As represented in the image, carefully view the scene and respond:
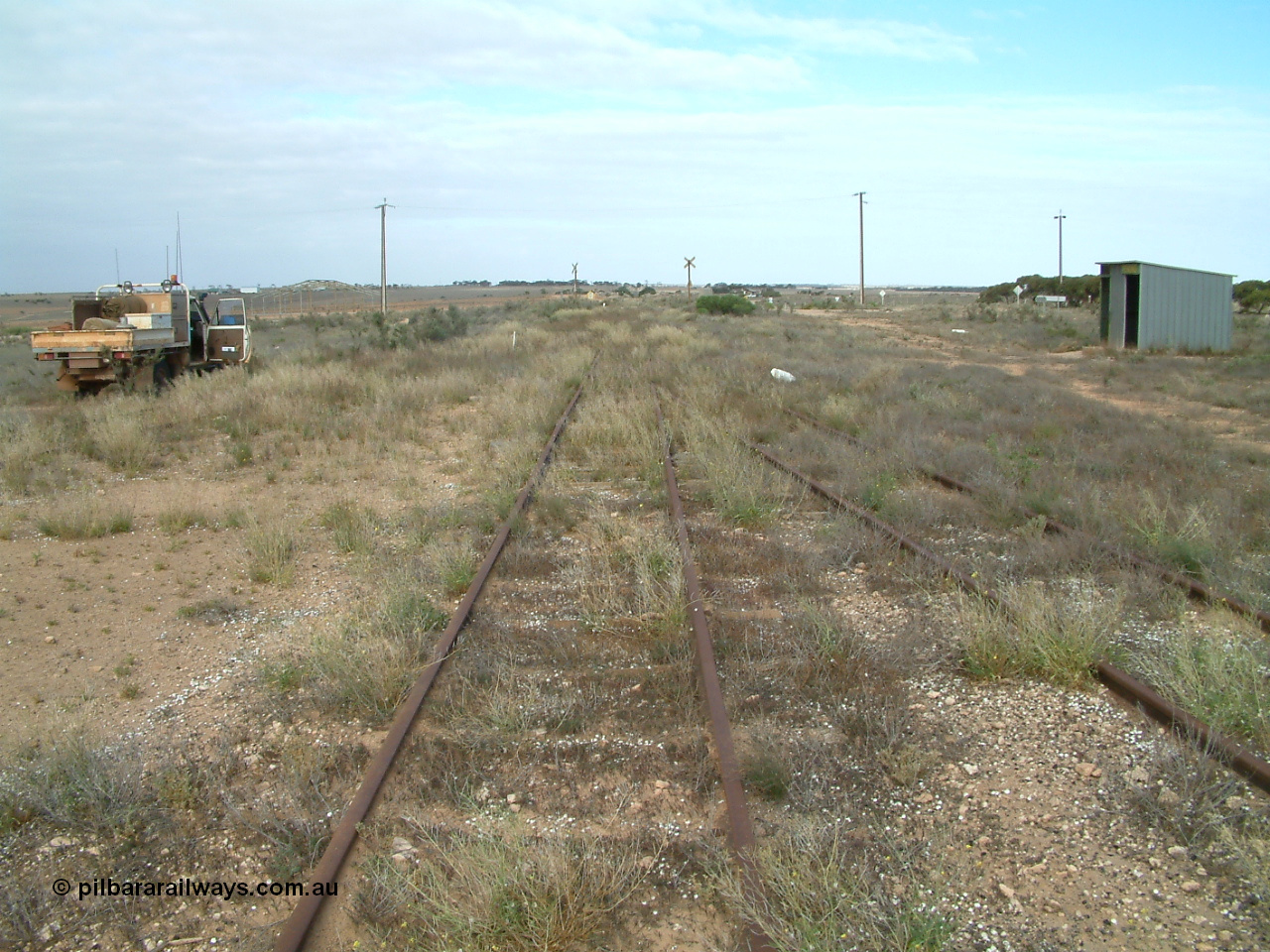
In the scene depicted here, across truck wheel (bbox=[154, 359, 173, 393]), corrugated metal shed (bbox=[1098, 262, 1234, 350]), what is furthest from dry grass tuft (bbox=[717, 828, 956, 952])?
corrugated metal shed (bbox=[1098, 262, 1234, 350])

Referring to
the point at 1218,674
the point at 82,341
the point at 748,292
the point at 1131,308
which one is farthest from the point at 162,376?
the point at 748,292

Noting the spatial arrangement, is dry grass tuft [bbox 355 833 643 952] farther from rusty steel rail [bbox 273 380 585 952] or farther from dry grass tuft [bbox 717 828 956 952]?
dry grass tuft [bbox 717 828 956 952]

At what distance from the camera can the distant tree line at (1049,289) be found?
6675 centimetres

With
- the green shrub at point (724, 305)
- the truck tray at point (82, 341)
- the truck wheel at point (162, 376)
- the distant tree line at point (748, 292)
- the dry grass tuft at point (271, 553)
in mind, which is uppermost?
the distant tree line at point (748, 292)

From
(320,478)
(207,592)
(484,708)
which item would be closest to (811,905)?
A: (484,708)

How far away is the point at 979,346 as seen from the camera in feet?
110

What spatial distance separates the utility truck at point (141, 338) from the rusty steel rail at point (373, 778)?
13.7 meters

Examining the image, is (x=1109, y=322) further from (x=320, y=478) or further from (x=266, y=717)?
(x=266, y=717)

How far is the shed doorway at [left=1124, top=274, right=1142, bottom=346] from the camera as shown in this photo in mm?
28031

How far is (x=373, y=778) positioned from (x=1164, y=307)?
30.0 m

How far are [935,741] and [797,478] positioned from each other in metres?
6.21

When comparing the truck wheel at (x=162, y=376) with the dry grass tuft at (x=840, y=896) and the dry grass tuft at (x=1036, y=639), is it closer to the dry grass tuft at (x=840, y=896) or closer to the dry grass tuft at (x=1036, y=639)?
the dry grass tuft at (x=1036, y=639)

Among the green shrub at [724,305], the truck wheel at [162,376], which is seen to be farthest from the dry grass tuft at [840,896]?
the green shrub at [724,305]

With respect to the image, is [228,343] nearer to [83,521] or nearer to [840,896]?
[83,521]
